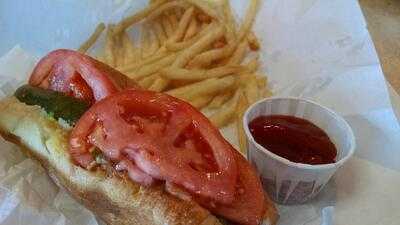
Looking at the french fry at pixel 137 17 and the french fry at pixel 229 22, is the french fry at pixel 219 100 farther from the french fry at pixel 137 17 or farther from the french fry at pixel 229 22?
the french fry at pixel 137 17

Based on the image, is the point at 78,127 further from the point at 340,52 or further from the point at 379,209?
the point at 340,52

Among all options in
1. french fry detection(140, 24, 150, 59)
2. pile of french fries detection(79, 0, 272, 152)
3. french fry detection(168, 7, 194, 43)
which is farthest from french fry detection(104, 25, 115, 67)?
french fry detection(168, 7, 194, 43)

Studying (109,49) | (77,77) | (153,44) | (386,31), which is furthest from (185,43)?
(386,31)

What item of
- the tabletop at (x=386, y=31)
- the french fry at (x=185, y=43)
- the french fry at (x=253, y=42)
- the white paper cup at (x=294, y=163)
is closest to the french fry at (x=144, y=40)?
the french fry at (x=185, y=43)

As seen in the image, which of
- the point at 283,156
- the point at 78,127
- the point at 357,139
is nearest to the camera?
the point at 78,127

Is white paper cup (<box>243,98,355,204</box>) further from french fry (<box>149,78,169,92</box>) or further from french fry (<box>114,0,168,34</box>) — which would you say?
french fry (<box>114,0,168,34</box>)

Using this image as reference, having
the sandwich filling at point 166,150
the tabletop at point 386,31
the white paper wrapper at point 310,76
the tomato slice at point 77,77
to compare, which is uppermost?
the tomato slice at point 77,77

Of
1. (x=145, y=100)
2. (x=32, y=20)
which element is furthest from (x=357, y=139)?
(x=32, y=20)
